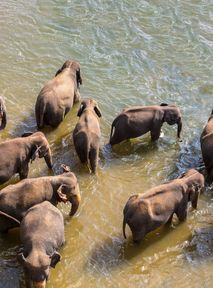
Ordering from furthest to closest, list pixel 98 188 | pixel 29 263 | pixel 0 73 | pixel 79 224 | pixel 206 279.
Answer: pixel 0 73
pixel 98 188
pixel 79 224
pixel 206 279
pixel 29 263

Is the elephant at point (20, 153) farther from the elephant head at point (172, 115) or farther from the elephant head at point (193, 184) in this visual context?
the elephant head at point (172, 115)

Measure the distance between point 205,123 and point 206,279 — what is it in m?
3.23

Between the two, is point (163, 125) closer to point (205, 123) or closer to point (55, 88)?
point (205, 123)

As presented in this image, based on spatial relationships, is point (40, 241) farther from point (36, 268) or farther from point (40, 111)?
point (40, 111)

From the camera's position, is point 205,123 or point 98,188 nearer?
point 98,188

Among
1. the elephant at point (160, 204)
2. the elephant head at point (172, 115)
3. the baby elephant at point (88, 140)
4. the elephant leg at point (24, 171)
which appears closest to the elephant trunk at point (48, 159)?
the elephant leg at point (24, 171)

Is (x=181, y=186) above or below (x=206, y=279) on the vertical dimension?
above

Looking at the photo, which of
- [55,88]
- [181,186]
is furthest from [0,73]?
[181,186]

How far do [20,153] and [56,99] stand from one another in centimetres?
153

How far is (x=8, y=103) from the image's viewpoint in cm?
921

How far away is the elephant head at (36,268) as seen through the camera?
585 centimetres

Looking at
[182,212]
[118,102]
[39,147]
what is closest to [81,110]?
[118,102]

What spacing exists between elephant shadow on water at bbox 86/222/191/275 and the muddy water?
0.04ft

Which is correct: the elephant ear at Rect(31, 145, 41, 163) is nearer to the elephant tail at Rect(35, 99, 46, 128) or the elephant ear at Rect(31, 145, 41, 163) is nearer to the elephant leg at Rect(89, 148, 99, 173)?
the elephant leg at Rect(89, 148, 99, 173)
